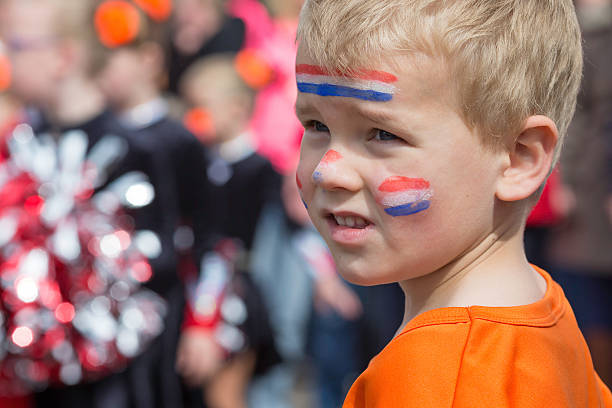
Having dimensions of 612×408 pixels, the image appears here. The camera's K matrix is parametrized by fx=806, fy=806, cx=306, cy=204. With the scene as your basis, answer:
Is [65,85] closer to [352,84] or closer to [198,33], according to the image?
[198,33]

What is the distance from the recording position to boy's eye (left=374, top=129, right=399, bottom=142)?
1280mm

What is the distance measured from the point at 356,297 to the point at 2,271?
171 cm

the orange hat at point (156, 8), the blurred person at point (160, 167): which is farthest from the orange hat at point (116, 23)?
the orange hat at point (156, 8)

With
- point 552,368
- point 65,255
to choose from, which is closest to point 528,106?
point 552,368

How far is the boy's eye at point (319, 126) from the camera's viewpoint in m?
1.38

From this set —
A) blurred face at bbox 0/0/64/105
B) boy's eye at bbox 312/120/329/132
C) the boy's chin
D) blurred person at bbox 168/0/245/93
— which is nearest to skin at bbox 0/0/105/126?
blurred face at bbox 0/0/64/105

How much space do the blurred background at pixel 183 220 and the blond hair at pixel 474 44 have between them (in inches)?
72.5

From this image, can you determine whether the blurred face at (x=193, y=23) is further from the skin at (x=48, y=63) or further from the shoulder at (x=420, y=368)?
the shoulder at (x=420, y=368)

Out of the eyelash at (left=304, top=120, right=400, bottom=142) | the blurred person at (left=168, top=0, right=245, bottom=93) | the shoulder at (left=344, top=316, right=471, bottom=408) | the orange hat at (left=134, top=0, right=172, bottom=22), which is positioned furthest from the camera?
the blurred person at (left=168, top=0, right=245, bottom=93)

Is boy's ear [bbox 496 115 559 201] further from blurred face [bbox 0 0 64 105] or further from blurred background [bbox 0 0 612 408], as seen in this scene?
blurred face [bbox 0 0 64 105]

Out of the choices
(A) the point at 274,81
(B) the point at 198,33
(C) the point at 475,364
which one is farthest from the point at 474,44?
(B) the point at 198,33

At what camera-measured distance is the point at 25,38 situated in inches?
136

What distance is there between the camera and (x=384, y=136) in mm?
1284

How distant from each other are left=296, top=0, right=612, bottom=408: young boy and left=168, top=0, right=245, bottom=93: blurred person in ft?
9.63
